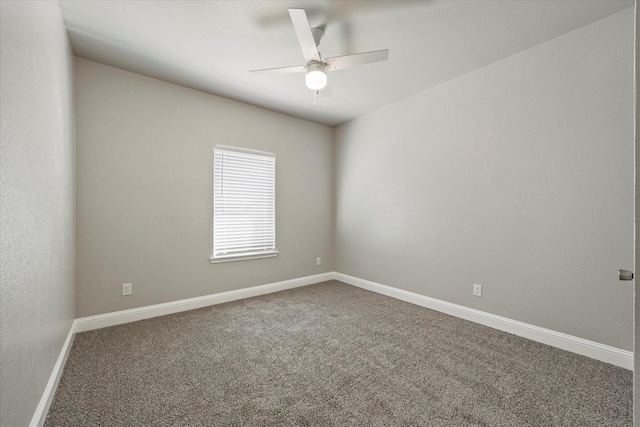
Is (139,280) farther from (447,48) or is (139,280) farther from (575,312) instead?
(575,312)

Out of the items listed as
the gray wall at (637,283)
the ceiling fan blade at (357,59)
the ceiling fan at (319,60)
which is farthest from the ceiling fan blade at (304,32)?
the gray wall at (637,283)

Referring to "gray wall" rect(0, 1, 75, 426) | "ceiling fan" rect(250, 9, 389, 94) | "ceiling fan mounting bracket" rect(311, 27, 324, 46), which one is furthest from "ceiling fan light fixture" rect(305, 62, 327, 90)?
"gray wall" rect(0, 1, 75, 426)

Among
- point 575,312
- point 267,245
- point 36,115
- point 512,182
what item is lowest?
point 575,312

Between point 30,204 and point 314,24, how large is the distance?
7.12ft

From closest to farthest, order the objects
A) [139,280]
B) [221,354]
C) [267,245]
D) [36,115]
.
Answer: [36,115]
[221,354]
[139,280]
[267,245]

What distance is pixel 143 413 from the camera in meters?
1.58

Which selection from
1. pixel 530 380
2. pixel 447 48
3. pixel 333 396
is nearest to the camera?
pixel 333 396

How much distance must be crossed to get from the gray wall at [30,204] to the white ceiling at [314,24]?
49cm

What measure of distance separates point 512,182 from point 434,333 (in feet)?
5.28

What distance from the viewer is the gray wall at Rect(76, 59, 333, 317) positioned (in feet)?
8.98

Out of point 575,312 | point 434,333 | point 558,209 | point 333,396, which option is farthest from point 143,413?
point 558,209

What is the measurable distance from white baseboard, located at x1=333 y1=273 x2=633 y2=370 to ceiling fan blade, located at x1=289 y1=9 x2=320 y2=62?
286 cm

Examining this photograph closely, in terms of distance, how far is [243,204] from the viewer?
3768mm

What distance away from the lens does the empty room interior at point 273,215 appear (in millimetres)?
1594
